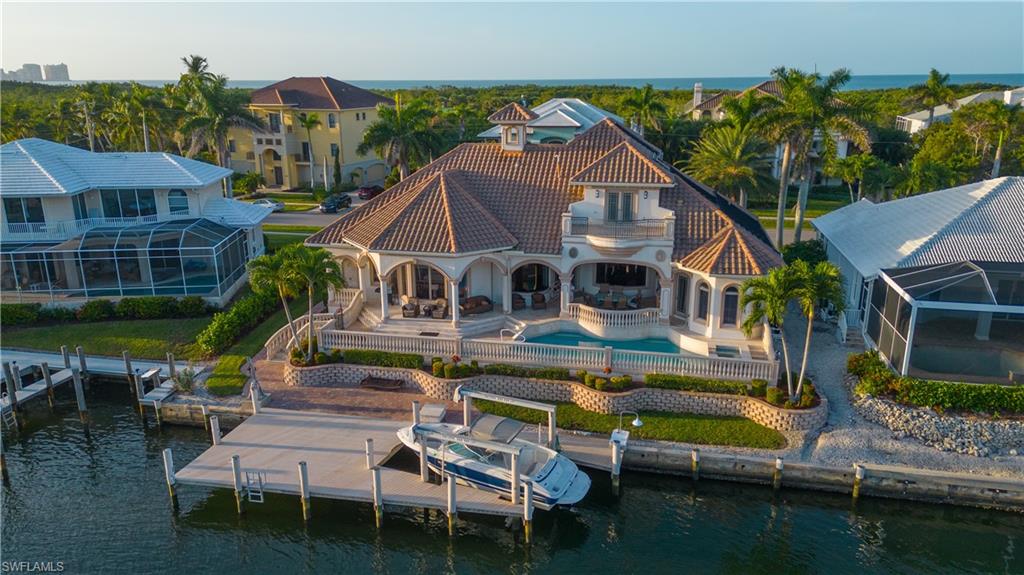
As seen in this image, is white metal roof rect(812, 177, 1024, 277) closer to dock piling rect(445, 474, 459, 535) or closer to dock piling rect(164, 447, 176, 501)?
dock piling rect(445, 474, 459, 535)

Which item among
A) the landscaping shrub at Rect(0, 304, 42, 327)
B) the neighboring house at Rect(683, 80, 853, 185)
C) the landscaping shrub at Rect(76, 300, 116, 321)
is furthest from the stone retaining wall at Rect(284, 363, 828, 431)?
the neighboring house at Rect(683, 80, 853, 185)

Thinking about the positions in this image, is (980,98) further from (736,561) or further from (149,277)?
(149,277)

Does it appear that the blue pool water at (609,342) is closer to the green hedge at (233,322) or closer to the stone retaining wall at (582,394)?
the stone retaining wall at (582,394)

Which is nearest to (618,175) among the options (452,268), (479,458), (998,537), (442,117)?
(452,268)

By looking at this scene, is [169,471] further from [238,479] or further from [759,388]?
[759,388]

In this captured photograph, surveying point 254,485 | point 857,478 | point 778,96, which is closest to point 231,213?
point 254,485
